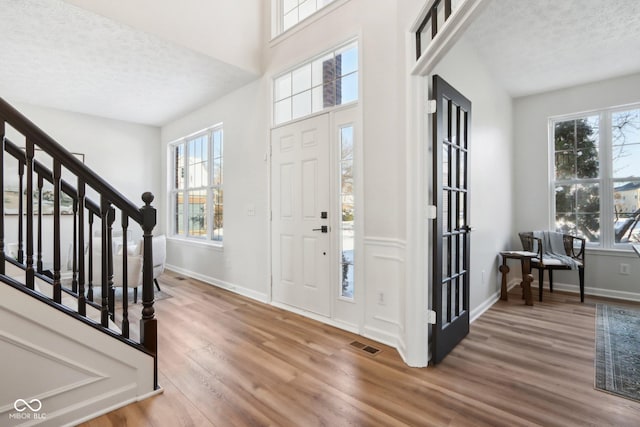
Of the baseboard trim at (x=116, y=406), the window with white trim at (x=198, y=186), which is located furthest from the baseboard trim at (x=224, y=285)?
the baseboard trim at (x=116, y=406)

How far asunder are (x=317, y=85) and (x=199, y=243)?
321 cm

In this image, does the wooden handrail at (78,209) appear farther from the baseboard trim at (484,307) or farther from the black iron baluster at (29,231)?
the baseboard trim at (484,307)

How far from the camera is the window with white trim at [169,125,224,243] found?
16.5 ft

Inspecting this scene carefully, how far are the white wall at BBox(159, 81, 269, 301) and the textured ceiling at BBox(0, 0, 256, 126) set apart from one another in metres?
0.27

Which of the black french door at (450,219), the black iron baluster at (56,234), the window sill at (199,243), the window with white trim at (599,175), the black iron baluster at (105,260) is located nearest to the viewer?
the black iron baluster at (56,234)

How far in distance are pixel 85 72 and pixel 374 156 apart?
3.67 m

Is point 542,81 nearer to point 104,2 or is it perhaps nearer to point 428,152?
point 428,152

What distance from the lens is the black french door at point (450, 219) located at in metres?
2.35

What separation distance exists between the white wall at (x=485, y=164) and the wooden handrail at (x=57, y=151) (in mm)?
2736

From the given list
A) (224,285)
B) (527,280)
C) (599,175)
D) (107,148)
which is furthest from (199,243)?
(599,175)

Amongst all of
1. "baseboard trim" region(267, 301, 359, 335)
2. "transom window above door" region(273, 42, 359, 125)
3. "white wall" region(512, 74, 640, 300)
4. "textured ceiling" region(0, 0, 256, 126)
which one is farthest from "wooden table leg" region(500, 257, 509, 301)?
"textured ceiling" region(0, 0, 256, 126)

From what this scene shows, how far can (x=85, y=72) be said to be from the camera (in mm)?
3814

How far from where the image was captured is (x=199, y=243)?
5152 mm

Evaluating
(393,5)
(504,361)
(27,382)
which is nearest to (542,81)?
(393,5)
